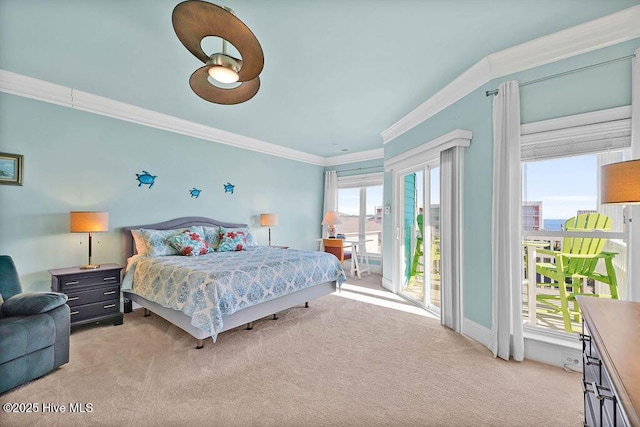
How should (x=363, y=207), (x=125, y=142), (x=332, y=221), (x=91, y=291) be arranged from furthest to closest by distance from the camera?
(x=363, y=207) → (x=332, y=221) → (x=125, y=142) → (x=91, y=291)

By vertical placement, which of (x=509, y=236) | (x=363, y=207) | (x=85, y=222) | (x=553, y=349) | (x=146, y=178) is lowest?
(x=553, y=349)

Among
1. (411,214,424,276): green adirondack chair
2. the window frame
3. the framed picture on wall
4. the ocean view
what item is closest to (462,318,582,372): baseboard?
the ocean view

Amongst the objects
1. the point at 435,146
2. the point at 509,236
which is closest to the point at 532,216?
the point at 509,236

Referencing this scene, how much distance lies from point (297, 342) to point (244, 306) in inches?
26.4

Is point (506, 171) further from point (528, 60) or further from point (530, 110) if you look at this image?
point (528, 60)

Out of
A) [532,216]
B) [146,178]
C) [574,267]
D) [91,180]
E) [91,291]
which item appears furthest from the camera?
[146,178]

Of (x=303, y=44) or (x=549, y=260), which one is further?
(x=549, y=260)

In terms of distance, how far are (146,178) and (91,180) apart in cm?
64

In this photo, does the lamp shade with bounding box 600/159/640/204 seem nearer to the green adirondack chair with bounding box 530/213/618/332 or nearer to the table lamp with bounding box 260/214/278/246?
the green adirondack chair with bounding box 530/213/618/332

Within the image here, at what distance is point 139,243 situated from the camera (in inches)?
143

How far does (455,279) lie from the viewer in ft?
10.0

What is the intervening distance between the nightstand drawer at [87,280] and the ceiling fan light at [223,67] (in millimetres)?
2731

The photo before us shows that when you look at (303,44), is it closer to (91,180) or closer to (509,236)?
(509,236)

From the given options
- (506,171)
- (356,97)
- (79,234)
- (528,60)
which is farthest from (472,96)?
(79,234)
